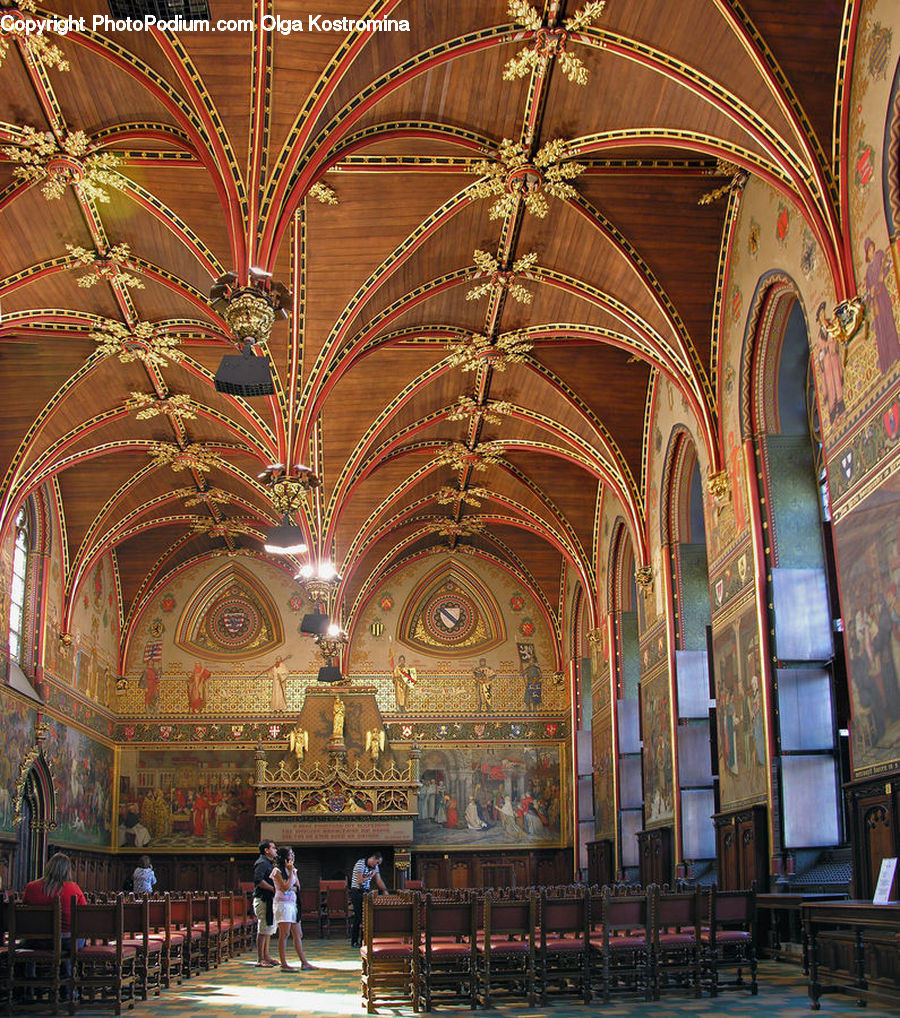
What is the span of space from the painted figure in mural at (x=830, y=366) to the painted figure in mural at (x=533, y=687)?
20.0 m

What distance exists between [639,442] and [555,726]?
38.0 feet

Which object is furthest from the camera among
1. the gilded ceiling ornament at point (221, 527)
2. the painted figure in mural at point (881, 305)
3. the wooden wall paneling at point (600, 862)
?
the gilded ceiling ornament at point (221, 527)

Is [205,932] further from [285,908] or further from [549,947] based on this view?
[549,947]

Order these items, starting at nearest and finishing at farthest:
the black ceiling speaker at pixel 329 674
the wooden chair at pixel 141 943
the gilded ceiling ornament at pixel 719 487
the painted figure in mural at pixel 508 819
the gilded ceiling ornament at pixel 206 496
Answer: the wooden chair at pixel 141 943 < the gilded ceiling ornament at pixel 719 487 < the black ceiling speaker at pixel 329 674 < the gilded ceiling ornament at pixel 206 496 < the painted figure in mural at pixel 508 819

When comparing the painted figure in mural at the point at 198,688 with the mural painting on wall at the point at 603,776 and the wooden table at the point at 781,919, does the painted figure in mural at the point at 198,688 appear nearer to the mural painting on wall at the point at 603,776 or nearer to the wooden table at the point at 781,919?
the mural painting on wall at the point at 603,776

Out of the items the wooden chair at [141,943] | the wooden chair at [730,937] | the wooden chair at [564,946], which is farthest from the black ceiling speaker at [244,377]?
the wooden chair at [730,937]

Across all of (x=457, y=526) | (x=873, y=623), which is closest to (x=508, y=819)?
(x=457, y=526)

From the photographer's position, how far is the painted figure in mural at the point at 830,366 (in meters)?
12.7

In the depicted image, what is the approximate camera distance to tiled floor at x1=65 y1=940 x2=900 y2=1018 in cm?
970

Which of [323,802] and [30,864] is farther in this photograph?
[323,802]

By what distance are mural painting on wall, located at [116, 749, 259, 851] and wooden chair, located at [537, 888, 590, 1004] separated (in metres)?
20.5

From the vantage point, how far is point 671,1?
13156mm

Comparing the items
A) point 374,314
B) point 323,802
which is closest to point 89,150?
point 374,314

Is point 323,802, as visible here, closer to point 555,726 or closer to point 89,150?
point 555,726
